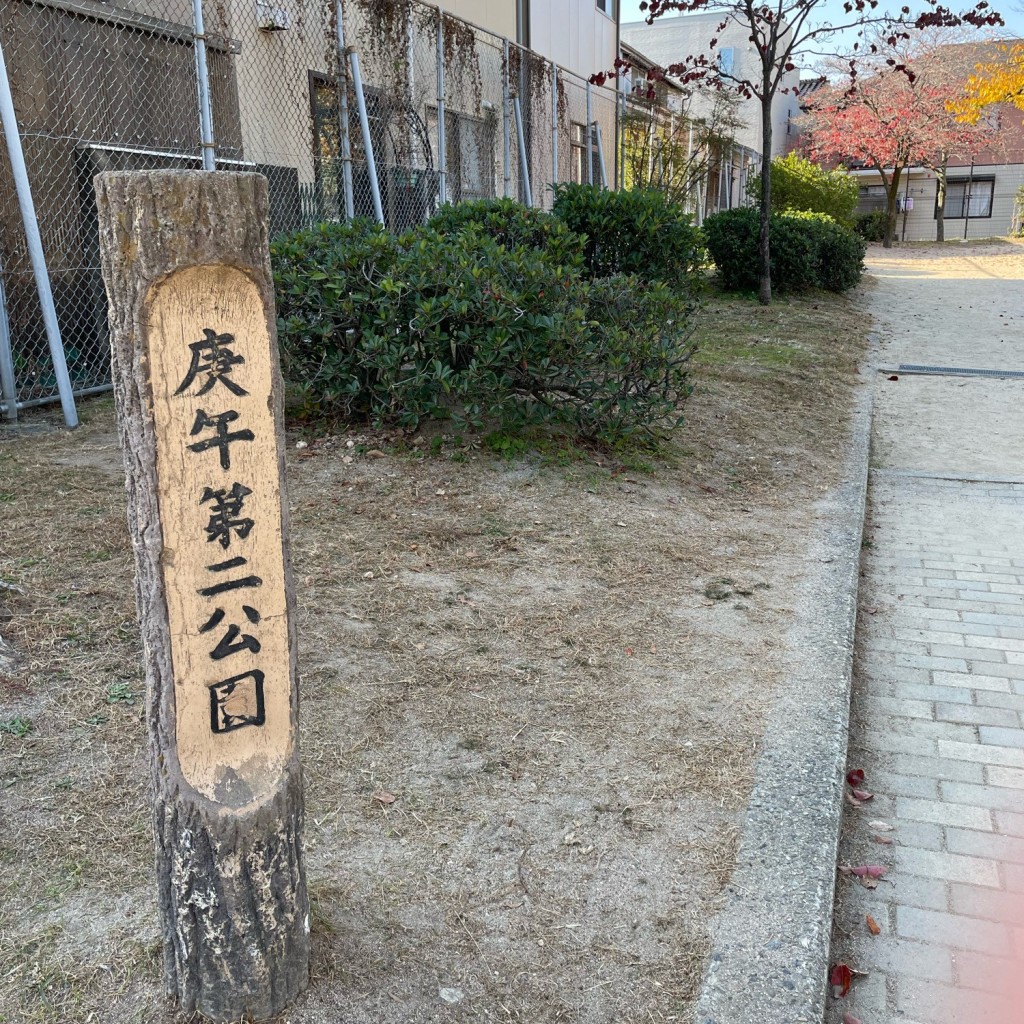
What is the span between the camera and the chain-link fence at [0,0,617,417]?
6.84 m

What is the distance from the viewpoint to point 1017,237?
A: 3098 cm

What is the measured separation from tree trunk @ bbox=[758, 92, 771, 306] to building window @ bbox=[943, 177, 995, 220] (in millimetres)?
30632

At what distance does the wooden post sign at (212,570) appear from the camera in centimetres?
166

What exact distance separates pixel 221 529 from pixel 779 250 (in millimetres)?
13258

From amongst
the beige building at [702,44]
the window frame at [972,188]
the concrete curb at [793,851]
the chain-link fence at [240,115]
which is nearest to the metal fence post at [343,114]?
the chain-link fence at [240,115]

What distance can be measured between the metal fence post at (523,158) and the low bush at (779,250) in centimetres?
256

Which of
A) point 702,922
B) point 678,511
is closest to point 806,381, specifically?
point 678,511

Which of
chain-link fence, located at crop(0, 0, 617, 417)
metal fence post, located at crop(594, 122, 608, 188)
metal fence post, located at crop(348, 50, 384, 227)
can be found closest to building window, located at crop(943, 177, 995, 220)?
metal fence post, located at crop(594, 122, 608, 188)

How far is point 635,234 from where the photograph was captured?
9719 mm

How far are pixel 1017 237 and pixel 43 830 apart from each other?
34.4 meters

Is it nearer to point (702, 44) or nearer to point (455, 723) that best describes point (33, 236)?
point (455, 723)

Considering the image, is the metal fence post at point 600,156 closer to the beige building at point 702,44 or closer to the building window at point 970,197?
the beige building at point 702,44

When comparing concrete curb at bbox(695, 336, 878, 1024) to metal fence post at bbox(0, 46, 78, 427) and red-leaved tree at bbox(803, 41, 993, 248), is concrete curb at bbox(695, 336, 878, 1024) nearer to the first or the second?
metal fence post at bbox(0, 46, 78, 427)

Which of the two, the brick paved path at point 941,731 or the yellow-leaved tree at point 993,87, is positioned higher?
the yellow-leaved tree at point 993,87
